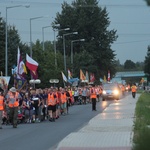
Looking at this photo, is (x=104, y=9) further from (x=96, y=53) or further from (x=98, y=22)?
(x=96, y=53)

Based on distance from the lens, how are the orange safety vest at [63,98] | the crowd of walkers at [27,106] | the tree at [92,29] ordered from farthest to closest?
1. the tree at [92,29]
2. the orange safety vest at [63,98]
3. the crowd of walkers at [27,106]

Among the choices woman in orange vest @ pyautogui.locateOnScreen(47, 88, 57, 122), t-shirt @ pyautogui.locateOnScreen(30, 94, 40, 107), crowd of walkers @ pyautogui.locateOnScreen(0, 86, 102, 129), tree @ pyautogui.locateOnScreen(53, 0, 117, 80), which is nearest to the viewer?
crowd of walkers @ pyautogui.locateOnScreen(0, 86, 102, 129)

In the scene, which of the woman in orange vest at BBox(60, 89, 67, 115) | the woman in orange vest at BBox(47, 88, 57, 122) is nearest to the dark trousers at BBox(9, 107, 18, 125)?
the woman in orange vest at BBox(47, 88, 57, 122)

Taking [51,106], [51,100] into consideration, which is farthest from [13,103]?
[51,100]

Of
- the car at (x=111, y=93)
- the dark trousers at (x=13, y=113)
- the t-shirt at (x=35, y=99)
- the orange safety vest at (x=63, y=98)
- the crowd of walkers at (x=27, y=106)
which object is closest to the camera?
the dark trousers at (x=13, y=113)

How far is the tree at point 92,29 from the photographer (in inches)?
3265

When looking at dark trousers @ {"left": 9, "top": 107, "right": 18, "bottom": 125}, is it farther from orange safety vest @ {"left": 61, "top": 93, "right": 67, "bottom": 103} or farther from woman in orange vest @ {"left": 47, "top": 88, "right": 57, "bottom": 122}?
orange safety vest @ {"left": 61, "top": 93, "right": 67, "bottom": 103}

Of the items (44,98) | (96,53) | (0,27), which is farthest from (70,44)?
(44,98)

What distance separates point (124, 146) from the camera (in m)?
11.8

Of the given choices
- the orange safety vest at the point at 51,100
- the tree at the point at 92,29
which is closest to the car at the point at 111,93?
the tree at the point at 92,29

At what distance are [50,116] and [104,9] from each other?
63.2 m

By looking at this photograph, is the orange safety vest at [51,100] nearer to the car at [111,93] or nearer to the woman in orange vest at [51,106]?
the woman in orange vest at [51,106]

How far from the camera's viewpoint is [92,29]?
84.1 m

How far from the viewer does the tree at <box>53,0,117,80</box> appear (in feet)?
272
